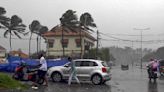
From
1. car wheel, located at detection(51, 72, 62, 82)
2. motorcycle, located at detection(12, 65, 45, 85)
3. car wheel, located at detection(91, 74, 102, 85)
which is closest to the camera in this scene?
motorcycle, located at detection(12, 65, 45, 85)

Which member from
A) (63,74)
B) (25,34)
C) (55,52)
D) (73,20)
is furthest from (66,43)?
(63,74)

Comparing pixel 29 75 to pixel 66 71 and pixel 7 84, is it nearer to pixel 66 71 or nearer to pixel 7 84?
pixel 66 71

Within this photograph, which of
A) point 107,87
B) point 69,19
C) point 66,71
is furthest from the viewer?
point 69,19

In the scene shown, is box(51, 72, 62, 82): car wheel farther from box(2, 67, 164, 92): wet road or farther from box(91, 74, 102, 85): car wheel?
box(91, 74, 102, 85): car wheel

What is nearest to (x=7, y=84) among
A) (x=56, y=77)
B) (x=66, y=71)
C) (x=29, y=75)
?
(x=29, y=75)

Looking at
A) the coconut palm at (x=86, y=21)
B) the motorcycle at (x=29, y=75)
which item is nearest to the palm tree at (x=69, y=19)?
the coconut palm at (x=86, y=21)

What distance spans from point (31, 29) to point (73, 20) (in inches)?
1053

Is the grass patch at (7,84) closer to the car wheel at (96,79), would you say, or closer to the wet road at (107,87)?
the wet road at (107,87)


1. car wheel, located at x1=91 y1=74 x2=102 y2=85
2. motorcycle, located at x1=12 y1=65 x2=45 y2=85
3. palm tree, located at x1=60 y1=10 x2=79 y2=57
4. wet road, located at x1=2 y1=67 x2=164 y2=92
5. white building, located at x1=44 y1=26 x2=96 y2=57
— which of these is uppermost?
palm tree, located at x1=60 y1=10 x2=79 y2=57

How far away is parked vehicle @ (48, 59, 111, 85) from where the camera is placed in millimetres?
22938

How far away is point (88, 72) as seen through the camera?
915 inches

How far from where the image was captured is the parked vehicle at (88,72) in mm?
22938

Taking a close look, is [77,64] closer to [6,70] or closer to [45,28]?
[6,70]

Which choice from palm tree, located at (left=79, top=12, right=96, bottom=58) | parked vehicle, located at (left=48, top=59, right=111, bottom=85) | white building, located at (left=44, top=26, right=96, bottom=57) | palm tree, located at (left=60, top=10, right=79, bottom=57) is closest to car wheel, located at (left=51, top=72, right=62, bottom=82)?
parked vehicle, located at (left=48, top=59, right=111, bottom=85)
